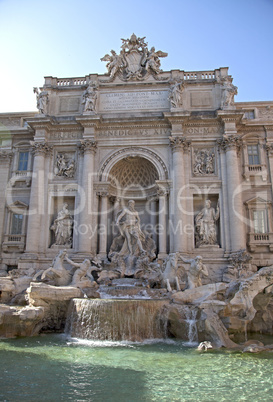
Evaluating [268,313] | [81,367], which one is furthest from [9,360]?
[268,313]

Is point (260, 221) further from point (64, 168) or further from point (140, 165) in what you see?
point (64, 168)

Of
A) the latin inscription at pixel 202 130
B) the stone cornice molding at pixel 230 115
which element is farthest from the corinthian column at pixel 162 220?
the stone cornice molding at pixel 230 115

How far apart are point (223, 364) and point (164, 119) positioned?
1377cm

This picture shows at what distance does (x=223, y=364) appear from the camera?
8250 mm

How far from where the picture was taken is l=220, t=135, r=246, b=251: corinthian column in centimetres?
1714

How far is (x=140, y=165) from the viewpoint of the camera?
20.1 metres

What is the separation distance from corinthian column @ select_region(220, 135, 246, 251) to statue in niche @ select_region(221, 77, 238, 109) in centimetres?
194

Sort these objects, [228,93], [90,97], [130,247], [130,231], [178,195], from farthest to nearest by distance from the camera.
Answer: [90,97], [228,93], [178,195], [130,231], [130,247]

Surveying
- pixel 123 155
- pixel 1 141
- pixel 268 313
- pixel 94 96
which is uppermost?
pixel 94 96

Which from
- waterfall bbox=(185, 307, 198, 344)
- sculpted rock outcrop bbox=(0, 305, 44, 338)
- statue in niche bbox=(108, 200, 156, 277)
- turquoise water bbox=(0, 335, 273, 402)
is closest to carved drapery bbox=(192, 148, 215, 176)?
statue in niche bbox=(108, 200, 156, 277)

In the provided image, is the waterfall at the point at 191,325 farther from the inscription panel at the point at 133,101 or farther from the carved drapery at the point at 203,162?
the inscription panel at the point at 133,101

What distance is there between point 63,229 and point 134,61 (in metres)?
11.0

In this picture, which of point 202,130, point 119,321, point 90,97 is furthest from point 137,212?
point 119,321

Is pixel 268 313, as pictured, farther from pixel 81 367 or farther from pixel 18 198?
pixel 18 198
